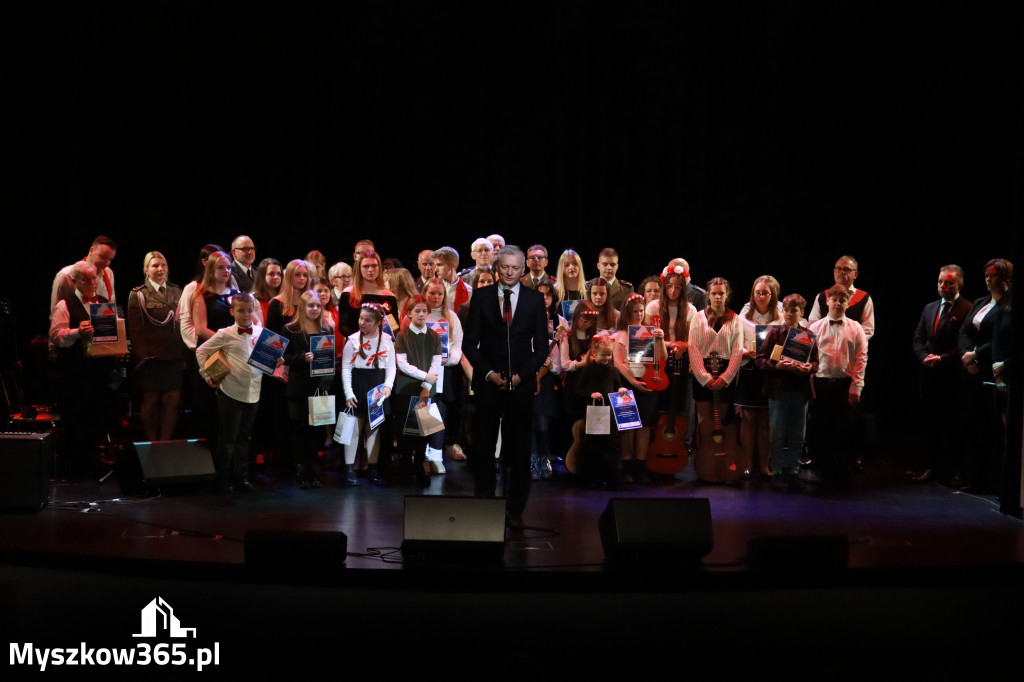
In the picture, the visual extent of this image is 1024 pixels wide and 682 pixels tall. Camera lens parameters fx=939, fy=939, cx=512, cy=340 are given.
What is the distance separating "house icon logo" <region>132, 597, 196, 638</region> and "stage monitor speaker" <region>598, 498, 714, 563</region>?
2.03 m

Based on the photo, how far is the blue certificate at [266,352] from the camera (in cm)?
641

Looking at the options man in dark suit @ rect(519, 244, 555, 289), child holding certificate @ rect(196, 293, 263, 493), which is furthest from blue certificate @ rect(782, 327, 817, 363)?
child holding certificate @ rect(196, 293, 263, 493)

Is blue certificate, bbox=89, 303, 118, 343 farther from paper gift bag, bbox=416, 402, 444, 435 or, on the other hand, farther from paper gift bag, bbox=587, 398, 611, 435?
paper gift bag, bbox=587, 398, 611, 435

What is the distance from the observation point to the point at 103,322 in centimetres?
684

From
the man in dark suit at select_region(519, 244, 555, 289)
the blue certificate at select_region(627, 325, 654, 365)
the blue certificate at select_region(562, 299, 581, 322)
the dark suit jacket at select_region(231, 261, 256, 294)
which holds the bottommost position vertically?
the blue certificate at select_region(627, 325, 654, 365)

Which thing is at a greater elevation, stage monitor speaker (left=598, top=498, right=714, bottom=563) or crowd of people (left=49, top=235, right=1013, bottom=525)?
crowd of people (left=49, top=235, right=1013, bottom=525)

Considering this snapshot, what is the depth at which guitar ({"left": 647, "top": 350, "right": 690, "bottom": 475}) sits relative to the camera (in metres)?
7.02

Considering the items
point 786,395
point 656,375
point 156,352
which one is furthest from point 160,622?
point 786,395

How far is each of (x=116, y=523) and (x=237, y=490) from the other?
116 cm

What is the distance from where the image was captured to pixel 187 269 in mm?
9547

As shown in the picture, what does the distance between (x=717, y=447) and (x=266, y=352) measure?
3313 mm

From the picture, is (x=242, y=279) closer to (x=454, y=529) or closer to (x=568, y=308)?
(x=568, y=308)

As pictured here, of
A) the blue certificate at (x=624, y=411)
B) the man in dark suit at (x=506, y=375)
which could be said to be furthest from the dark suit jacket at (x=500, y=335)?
the blue certificate at (x=624, y=411)

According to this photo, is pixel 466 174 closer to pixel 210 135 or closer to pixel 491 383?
pixel 210 135
